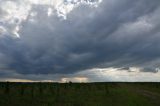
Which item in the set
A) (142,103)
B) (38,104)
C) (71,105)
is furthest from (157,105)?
(38,104)

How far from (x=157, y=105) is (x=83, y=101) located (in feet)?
44.3

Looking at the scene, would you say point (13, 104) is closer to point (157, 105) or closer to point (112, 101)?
point (112, 101)

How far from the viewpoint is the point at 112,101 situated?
54469 millimetres

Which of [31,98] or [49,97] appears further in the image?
[49,97]

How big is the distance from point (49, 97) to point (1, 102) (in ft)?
38.4

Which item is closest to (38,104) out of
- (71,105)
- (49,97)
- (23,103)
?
(23,103)

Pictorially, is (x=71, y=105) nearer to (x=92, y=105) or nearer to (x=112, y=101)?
(x=92, y=105)

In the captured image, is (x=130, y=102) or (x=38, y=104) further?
(x=130, y=102)

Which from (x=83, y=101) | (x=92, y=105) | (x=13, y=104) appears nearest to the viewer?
(x=13, y=104)

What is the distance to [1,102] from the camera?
145 ft

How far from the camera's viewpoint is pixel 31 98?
50.6 metres

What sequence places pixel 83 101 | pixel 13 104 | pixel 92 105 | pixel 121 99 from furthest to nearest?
pixel 121 99 → pixel 83 101 → pixel 92 105 → pixel 13 104

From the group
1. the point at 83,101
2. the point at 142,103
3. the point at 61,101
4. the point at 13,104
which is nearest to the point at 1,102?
the point at 13,104

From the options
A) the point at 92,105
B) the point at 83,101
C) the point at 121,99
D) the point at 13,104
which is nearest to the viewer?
the point at 13,104
